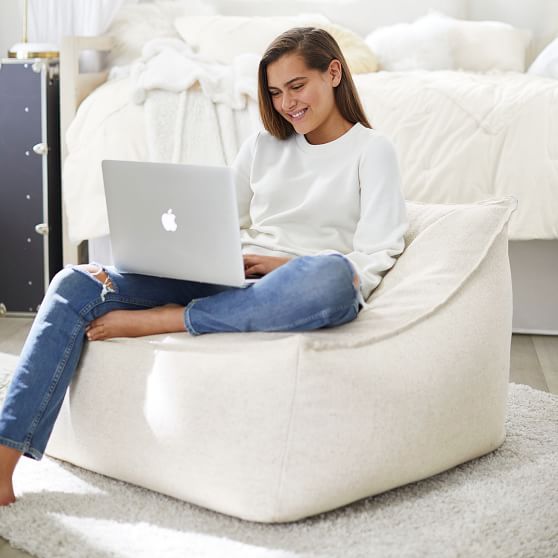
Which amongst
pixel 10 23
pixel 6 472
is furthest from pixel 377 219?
pixel 10 23

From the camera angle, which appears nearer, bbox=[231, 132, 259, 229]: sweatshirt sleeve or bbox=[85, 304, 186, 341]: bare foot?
bbox=[85, 304, 186, 341]: bare foot

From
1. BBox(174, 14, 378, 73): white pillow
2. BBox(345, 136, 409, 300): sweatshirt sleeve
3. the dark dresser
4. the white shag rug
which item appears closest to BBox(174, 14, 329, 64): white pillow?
BBox(174, 14, 378, 73): white pillow

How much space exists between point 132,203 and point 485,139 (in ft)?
4.47

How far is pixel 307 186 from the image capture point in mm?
1929

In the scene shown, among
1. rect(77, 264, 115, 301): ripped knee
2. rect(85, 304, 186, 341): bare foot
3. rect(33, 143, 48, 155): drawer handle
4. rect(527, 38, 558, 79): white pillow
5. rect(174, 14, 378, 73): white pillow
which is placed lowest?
rect(85, 304, 186, 341): bare foot

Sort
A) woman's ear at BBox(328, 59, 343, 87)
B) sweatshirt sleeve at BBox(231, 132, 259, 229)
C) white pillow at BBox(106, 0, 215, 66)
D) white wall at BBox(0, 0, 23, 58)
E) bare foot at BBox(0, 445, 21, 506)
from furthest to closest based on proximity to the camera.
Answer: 1. white wall at BBox(0, 0, 23, 58)
2. white pillow at BBox(106, 0, 215, 66)
3. sweatshirt sleeve at BBox(231, 132, 259, 229)
4. woman's ear at BBox(328, 59, 343, 87)
5. bare foot at BBox(0, 445, 21, 506)

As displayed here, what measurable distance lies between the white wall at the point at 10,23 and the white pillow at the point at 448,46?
1.41 metres

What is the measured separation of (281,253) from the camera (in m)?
1.88

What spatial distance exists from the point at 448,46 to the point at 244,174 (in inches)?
76.5

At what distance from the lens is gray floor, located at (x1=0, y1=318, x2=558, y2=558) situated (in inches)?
93.5

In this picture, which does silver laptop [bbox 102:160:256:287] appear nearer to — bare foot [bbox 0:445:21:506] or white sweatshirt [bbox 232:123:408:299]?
white sweatshirt [bbox 232:123:408:299]

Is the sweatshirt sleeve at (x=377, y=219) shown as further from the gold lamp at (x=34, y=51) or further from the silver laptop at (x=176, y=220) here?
the gold lamp at (x=34, y=51)

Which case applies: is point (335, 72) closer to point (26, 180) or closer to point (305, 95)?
point (305, 95)

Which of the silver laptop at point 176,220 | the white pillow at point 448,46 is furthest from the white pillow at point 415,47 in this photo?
the silver laptop at point 176,220
